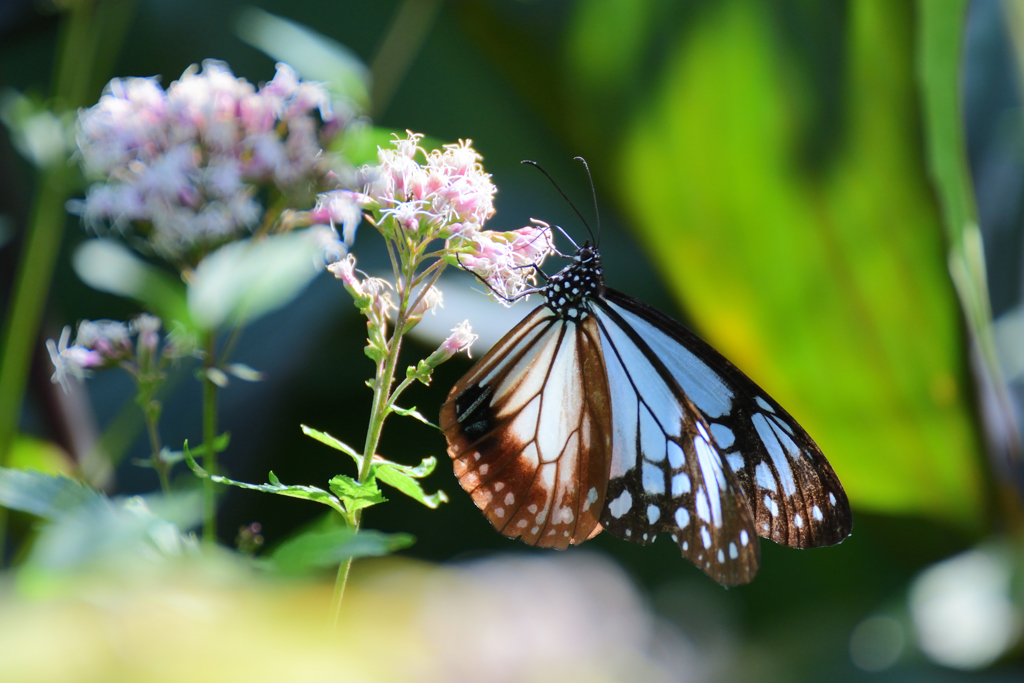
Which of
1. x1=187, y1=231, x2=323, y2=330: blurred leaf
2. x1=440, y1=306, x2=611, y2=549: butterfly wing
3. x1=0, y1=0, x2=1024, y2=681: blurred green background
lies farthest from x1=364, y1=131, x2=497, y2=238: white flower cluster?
x1=0, y1=0, x2=1024, y2=681: blurred green background

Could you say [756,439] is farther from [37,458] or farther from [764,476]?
[37,458]

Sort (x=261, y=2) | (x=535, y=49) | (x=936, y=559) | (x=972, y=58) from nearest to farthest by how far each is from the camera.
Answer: (x=535, y=49)
(x=936, y=559)
(x=972, y=58)
(x=261, y=2)

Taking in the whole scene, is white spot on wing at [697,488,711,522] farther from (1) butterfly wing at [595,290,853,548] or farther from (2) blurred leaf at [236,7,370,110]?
(2) blurred leaf at [236,7,370,110]

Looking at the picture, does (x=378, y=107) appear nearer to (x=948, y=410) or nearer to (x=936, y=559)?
(x=948, y=410)

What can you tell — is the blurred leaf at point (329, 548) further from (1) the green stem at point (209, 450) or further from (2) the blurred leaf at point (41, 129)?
(2) the blurred leaf at point (41, 129)

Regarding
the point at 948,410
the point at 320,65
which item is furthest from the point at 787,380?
the point at 320,65
